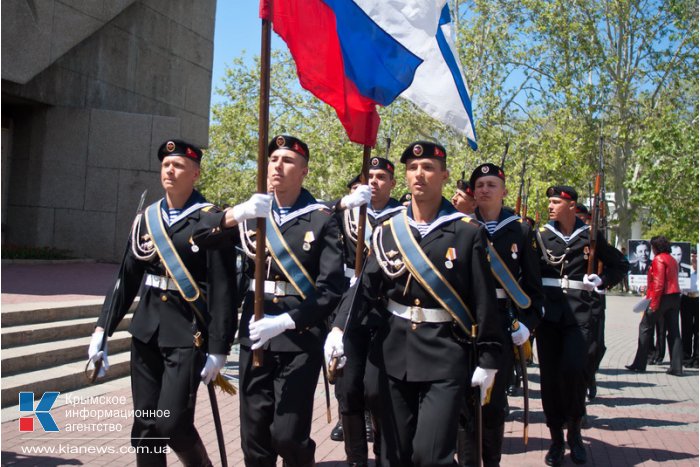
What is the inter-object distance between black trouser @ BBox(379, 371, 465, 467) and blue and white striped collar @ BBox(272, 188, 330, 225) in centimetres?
114

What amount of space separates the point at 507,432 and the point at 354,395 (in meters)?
2.63

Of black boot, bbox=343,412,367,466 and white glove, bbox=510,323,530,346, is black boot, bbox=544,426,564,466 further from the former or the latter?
black boot, bbox=343,412,367,466

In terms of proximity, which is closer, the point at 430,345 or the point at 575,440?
the point at 430,345

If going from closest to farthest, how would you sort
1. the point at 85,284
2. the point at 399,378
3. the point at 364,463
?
the point at 399,378 < the point at 364,463 < the point at 85,284

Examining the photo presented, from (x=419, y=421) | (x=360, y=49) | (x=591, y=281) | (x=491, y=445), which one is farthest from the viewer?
(x=591, y=281)

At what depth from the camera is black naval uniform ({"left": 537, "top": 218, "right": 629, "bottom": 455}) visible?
6609 mm

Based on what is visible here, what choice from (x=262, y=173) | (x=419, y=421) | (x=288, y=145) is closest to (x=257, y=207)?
(x=262, y=173)

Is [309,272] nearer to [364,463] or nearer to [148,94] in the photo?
[364,463]

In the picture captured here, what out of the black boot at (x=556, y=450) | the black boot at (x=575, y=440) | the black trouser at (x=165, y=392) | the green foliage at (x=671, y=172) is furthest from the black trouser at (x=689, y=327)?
the black trouser at (x=165, y=392)

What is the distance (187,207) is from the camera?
5.00 meters

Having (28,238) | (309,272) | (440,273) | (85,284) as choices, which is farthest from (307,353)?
(28,238)

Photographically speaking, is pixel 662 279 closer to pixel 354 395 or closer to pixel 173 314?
pixel 354 395

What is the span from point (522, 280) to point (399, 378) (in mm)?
2051

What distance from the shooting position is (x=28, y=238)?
1802 cm
